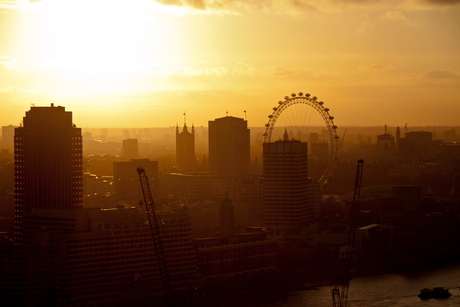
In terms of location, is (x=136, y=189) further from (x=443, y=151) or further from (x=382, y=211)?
(x=443, y=151)

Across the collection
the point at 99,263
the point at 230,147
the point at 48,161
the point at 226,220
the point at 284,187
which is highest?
the point at 230,147

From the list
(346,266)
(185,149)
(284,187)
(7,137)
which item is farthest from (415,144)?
(346,266)

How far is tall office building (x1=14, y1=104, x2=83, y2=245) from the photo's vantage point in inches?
1102

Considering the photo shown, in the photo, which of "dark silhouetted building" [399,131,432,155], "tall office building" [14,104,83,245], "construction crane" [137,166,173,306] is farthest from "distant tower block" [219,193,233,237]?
"dark silhouetted building" [399,131,432,155]

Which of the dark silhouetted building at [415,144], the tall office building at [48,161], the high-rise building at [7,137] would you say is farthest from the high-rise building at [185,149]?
the tall office building at [48,161]

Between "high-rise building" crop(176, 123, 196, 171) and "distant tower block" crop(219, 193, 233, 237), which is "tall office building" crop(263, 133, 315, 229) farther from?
"high-rise building" crop(176, 123, 196, 171)

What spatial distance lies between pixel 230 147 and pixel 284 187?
1724cm

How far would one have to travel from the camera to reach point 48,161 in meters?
28.0

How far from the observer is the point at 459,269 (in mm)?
27688

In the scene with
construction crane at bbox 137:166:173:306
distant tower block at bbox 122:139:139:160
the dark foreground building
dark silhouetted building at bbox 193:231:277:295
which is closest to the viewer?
the dark foreground building

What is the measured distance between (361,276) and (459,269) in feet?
13.7

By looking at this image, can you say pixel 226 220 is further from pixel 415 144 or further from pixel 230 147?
pixel 415 144

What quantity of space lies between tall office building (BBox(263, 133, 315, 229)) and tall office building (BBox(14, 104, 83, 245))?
26.8 ft

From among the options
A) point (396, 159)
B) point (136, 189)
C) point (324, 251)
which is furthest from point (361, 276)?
point (396, 159)
